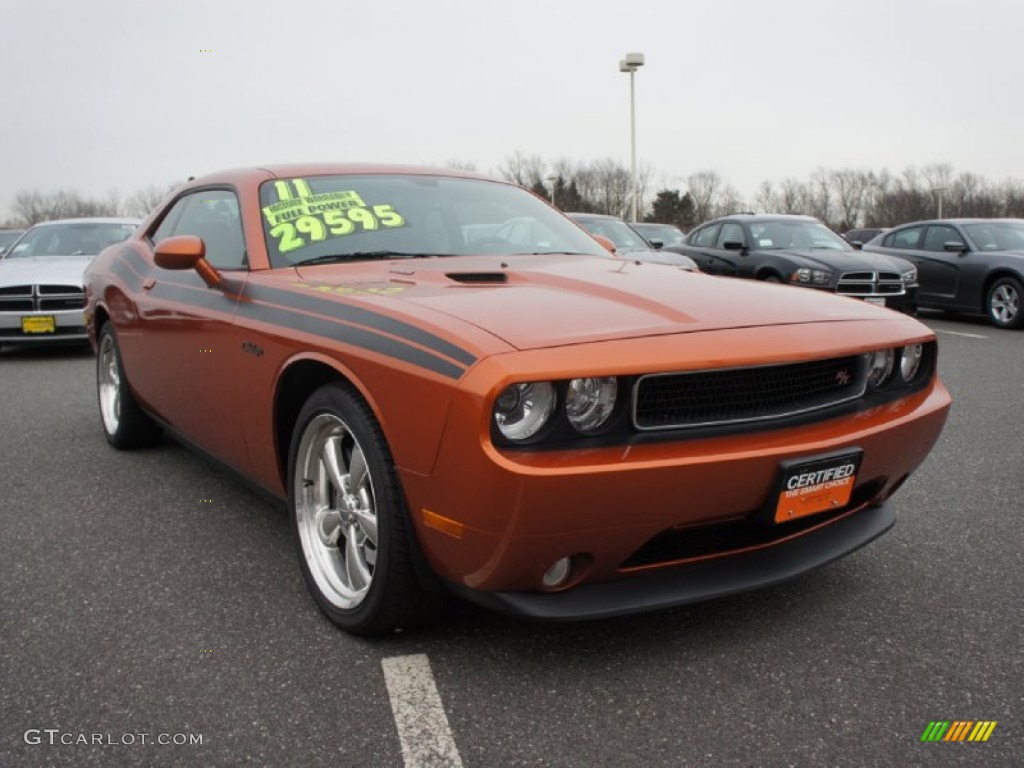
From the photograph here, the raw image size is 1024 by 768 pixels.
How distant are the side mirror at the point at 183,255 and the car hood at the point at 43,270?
247 inches

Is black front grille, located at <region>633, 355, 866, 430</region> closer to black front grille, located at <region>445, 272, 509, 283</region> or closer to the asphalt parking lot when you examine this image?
the asphalt parking lot

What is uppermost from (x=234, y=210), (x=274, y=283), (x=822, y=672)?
(x=234, y=210)

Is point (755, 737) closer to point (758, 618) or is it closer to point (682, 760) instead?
point (682, 760)

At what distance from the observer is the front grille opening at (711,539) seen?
2193 millimetres

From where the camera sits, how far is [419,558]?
2.24 meters

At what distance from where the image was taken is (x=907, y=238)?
39.7 feet

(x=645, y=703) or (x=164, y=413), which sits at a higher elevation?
(x=164, y=413)

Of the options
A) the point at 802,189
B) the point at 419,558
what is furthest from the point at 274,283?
the point at 802,189

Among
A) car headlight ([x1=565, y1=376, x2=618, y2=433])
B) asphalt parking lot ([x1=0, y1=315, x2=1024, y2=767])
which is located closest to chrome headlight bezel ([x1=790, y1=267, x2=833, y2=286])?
asphalt parking lot ([x1=0, y1=315, x2=1024, y2=767])

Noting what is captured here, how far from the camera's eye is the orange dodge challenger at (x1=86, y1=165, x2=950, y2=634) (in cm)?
198

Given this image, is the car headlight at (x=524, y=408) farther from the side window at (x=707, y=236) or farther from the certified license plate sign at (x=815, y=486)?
the side window at (x=707, y=236)

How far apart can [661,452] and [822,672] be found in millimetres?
778

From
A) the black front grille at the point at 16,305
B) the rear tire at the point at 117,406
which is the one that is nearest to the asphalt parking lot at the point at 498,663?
the rear tire at the point at 117,406

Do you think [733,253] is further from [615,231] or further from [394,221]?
[394,221]
